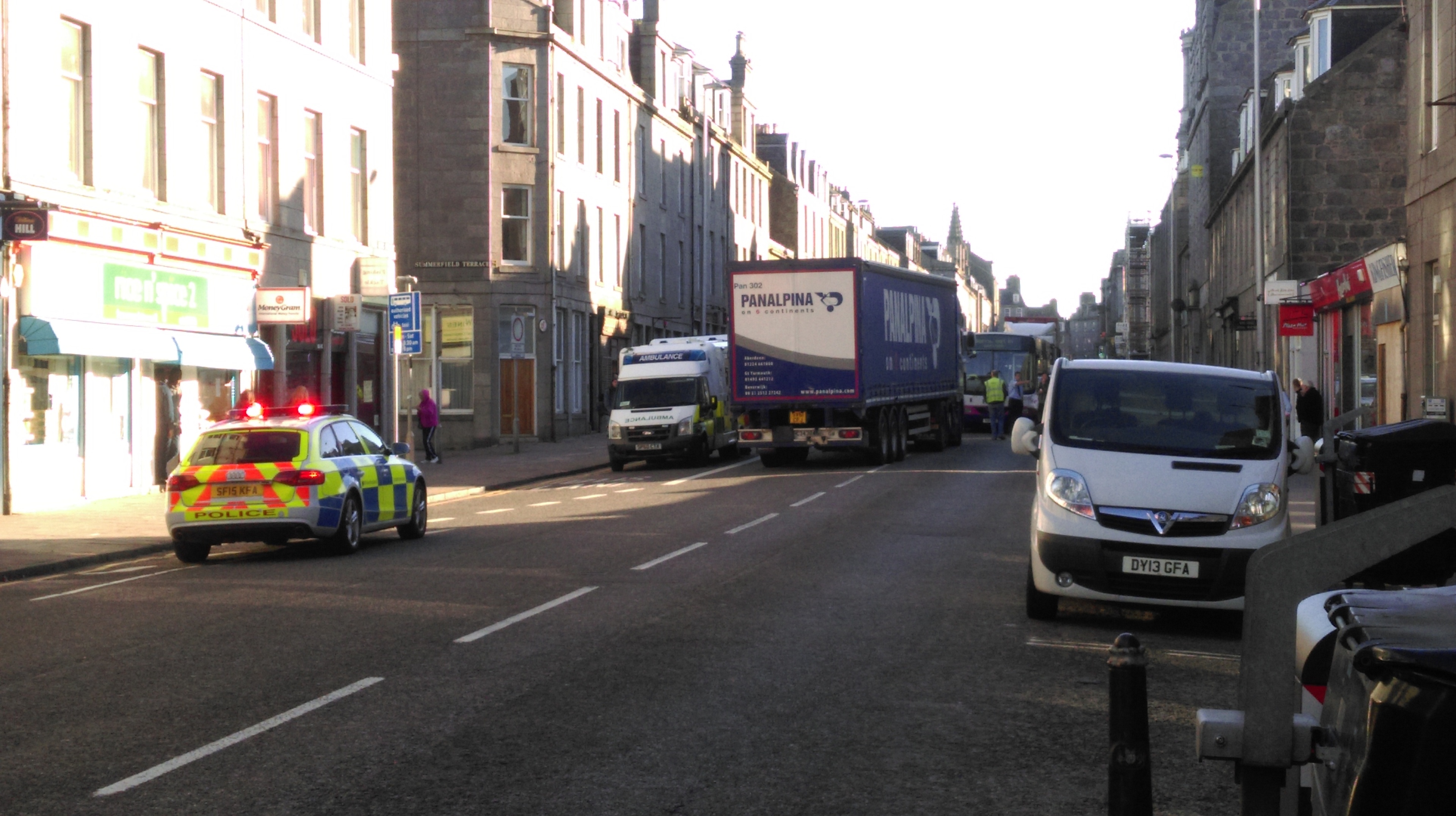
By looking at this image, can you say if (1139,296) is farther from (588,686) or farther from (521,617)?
(588,686)

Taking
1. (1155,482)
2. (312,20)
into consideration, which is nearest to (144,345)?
(312,20)

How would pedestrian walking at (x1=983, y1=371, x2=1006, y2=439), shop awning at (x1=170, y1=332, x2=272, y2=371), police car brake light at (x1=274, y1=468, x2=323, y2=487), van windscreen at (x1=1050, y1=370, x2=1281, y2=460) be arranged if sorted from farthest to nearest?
pedestrian walking at (x1=983, y1=371, x2=1006, y2=439)
shop awning at (x1=170, y1=332, x2=272, y2=371)
police car brake light at (x1=274, y1=468, x2=323, y2=487)
van windscreen at (x1=1050, y1=370, x2=1281, y2=460)

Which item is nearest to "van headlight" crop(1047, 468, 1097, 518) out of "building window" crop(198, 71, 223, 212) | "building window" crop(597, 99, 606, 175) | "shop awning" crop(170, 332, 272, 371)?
"shop awning" crop(170, 332, 272, 371)

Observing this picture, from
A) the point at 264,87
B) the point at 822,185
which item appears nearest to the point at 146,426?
the point at 264,87

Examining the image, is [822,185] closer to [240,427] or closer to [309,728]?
[240,427]

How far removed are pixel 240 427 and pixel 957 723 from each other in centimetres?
1051

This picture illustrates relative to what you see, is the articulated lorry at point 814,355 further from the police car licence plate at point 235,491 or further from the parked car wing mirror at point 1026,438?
the parked car wing mirror at point 1026,438

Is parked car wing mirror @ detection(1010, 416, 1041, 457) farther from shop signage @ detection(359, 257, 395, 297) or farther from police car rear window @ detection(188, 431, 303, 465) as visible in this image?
shop signage @ detection(359, 257, 395, 297)

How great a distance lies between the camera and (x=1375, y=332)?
95.3 ft

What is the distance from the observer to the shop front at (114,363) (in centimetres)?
2095

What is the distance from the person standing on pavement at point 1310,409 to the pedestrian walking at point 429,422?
1805cm

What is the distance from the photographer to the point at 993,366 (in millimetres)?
49562

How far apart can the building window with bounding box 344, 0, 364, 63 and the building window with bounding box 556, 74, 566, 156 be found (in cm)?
1178

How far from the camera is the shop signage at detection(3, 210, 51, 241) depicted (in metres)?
19.8
